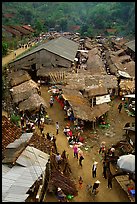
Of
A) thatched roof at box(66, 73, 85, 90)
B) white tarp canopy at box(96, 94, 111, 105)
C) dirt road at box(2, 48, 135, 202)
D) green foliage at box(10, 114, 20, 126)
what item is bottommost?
dirt road at box(2, 48, 135, 202)

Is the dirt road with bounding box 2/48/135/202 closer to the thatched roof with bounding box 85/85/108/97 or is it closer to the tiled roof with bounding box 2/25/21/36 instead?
the thatched roof with bounding box 85/85/108/97

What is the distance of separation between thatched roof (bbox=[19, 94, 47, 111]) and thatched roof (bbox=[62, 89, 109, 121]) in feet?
5.54

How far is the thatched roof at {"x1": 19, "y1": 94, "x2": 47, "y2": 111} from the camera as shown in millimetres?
19197

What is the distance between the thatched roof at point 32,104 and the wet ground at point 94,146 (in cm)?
129

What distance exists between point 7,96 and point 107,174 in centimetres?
1059

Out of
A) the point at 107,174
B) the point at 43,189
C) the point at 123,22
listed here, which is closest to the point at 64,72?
the point at 107,174

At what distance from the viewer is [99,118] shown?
19438 mm

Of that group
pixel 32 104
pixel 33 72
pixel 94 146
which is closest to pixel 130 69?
pixel 33 72

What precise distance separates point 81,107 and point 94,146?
304 centimetres

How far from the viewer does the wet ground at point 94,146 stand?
1252cm

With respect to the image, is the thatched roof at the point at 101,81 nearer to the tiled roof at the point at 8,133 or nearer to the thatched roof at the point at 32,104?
the thatched roof at the point at 32,104

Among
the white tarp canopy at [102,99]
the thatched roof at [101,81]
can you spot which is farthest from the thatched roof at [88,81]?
the white tarp canopy at [102,99]

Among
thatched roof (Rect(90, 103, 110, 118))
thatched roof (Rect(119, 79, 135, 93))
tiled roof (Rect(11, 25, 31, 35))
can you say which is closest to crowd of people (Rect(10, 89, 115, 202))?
thatched roof (Rect(90, 103, 110, 118))

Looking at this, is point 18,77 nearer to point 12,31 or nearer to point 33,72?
point 33,72
